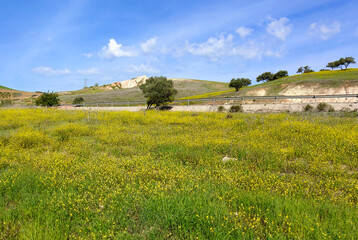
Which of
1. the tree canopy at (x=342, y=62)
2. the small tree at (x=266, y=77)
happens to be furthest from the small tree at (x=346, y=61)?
the small tree at (x=266, y=77)

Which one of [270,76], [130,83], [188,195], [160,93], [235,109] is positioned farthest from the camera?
[130,83]

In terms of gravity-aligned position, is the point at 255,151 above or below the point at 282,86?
below

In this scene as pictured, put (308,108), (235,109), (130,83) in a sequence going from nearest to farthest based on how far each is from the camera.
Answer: (308,108) → (235,109) → (130,83)

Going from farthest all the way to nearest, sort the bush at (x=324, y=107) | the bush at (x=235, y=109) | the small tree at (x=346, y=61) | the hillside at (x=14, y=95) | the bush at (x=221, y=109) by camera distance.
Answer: the hillside at (x=14, y=95)
the small tree at (x=346, y=61)
the bush at (x=221, y=109)
the bush at (x=235, y=109)
the bush at (x=324, y=107)

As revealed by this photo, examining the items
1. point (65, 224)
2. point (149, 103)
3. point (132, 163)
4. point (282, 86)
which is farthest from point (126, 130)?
point (282, 86)

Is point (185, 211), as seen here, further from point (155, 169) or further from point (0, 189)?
point (0, 189)

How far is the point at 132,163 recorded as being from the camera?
6.35 meters

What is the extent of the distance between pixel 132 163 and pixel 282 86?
159 feet

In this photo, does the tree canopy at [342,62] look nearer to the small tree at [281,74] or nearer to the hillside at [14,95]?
the small tree at [281,74]

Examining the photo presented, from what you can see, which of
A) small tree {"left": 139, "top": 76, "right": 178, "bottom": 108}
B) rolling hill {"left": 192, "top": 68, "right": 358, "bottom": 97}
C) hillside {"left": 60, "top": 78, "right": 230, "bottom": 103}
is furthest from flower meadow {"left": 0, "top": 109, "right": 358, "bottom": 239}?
hillside {"left": 60, "top": 78, "right": 230, "bottom": 103}

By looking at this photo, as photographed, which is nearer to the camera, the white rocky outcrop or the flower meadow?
the flower meadow

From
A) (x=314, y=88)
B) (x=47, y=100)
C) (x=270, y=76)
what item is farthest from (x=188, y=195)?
(x=270, y=76)

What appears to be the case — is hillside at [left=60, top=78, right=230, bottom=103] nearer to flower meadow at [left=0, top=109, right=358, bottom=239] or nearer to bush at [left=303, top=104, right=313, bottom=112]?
bush at [left=303, top=104, right=313, bottom=112]

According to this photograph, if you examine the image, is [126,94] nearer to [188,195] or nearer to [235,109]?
[235,109]
